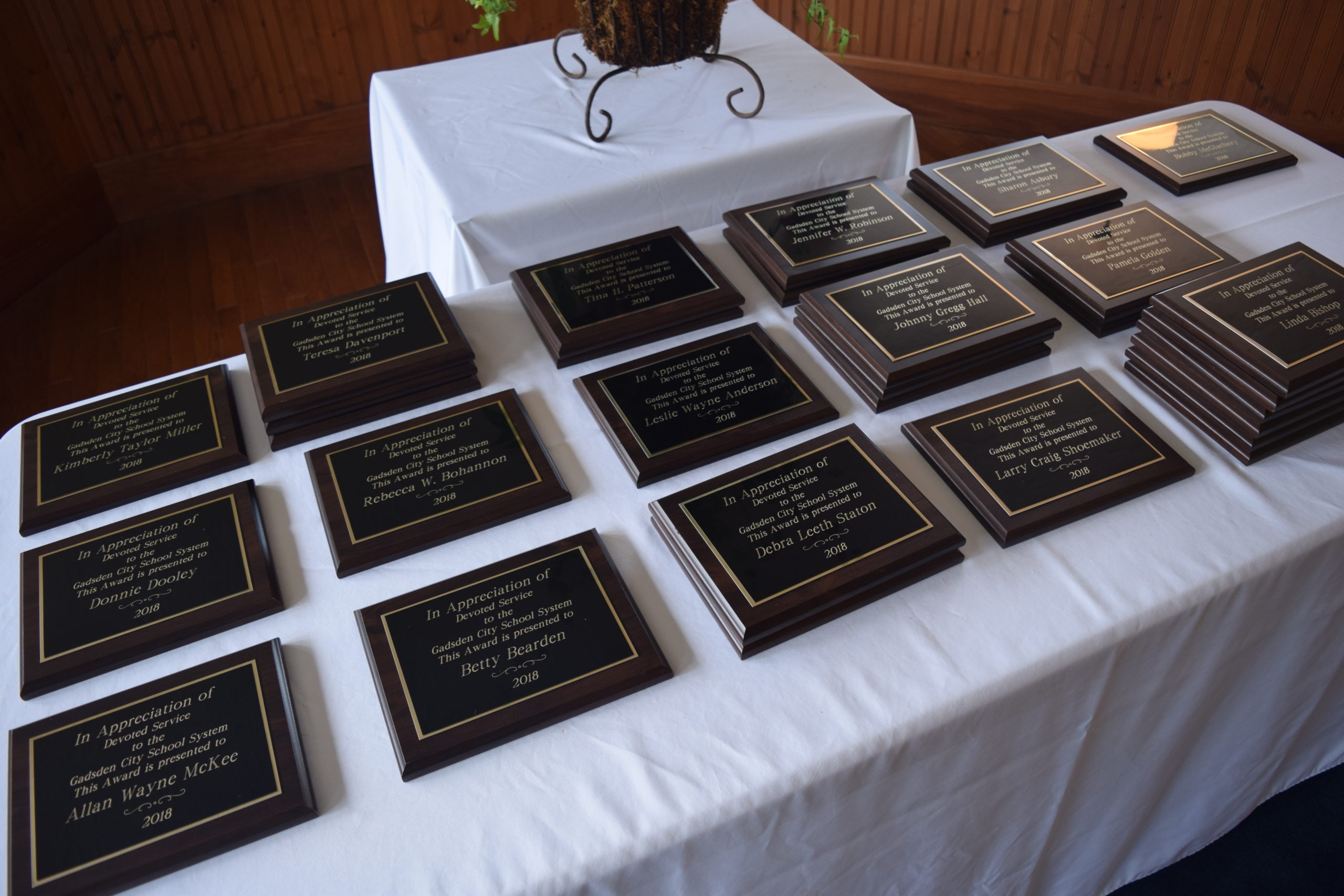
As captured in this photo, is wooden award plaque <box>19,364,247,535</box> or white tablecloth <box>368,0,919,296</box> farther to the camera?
white tablecloth <box>368,0,919,296</box>

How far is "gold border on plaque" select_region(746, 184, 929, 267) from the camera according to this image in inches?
46.9

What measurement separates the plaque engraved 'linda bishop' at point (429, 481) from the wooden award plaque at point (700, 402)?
88mm

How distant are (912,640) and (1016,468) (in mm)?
232

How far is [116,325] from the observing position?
2.46 m

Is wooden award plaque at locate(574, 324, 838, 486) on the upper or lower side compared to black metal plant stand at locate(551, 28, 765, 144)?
lower

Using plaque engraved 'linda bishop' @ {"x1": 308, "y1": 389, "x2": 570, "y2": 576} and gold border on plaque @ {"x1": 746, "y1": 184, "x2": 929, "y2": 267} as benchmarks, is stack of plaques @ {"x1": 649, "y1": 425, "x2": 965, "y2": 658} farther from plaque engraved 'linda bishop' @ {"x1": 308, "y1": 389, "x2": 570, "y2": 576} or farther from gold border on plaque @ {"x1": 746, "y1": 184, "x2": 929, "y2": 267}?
gold border on plaque @ {"x1": 746, "y1": 184, "x2": 929, "y2": 267}

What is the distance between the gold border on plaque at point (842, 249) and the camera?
1.19 meters

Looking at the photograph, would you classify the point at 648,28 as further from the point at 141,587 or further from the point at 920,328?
the point at 141,587

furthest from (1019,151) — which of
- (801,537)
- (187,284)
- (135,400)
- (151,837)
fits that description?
(187,284)

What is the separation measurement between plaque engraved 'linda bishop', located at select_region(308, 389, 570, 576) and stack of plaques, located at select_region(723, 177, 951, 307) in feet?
1.33

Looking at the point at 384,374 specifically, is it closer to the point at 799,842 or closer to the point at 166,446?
the point at 166,446

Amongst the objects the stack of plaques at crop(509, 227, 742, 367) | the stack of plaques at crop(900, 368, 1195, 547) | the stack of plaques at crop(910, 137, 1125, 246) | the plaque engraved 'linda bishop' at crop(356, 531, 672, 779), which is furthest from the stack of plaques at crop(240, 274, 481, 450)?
the stack of plaques at crop(910, 137, 1125, 246)

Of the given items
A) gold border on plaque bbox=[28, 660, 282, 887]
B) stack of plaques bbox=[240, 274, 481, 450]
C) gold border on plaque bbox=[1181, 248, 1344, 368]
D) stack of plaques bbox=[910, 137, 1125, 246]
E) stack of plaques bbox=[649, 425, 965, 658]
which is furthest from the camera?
stack of plaques bbox=[910, 137, 1125, 246]

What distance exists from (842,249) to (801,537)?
495mm
